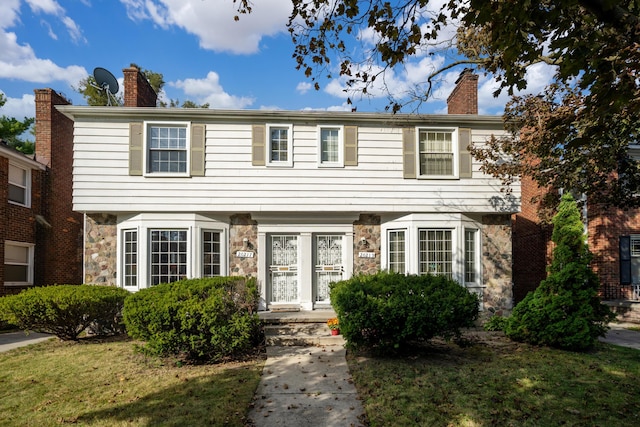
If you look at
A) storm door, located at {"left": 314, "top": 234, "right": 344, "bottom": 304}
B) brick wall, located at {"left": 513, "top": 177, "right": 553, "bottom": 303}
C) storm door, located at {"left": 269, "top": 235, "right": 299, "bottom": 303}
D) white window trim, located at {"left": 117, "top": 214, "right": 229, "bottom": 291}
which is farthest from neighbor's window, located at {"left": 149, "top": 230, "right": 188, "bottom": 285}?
brick wall, located at {"left": 513, "top": 177, "right": 553, "bottom": 303}

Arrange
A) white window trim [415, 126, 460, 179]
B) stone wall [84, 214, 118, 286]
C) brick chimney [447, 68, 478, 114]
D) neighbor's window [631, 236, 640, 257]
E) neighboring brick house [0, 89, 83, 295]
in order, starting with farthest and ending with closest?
1. neighbor's window [631, 236, 640, 257]
2. neighboring brick house [0, 89, 83, 295]
3. brick chimney [447, 68, 478, 114]
4. white window trim [415, 126, 460, 179]
5. stone wall [84, 214, 118, 286]

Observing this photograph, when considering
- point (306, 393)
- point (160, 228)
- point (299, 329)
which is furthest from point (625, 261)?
point (160, 228)

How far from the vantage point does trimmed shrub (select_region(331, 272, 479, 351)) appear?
6742 millimetres

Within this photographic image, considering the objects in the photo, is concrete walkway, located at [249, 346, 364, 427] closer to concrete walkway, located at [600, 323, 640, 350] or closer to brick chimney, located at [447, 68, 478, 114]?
concrete walkway, located at [600, 323, 640, 350]

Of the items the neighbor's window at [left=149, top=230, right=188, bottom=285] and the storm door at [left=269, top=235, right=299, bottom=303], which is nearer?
the neighbor's window at [left=149, top=230, right=188, bottom=285]

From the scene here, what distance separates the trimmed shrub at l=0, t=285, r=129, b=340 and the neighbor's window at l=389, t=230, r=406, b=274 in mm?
6822

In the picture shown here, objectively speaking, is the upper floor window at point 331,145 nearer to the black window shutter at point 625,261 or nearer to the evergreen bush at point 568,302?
the evergreen bush at point 568,302

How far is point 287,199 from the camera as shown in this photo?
10.7 meters

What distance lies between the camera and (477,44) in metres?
8.16

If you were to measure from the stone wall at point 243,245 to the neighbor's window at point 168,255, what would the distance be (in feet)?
4.00

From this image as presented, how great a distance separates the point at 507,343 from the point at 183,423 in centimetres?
697

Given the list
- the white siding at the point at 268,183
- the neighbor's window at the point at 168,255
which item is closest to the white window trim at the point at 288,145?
the white siding at the point at 268,183

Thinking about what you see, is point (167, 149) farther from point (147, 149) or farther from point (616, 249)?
point (616, 249)

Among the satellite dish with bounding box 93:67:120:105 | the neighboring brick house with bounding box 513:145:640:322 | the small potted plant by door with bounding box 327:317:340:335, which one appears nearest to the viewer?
the small potted plant by door with bounding box 327:317:340:335
